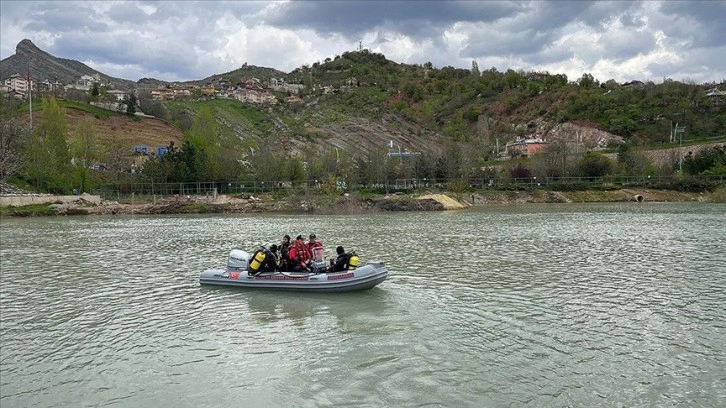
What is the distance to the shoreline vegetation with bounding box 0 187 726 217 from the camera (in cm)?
6881

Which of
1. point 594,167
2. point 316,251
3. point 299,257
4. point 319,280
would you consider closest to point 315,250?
point 316,251

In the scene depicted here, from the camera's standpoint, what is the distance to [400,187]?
92062mm

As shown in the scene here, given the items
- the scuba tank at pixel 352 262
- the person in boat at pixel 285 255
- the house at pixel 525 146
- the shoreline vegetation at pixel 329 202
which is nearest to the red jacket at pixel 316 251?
the person in boat at pixel 285 255

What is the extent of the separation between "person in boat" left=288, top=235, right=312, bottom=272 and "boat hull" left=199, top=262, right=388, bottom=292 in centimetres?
43

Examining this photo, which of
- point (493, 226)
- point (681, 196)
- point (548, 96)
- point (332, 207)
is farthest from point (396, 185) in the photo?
point (548, 96)

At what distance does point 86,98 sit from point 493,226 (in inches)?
5744

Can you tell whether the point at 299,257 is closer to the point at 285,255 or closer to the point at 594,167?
the point at 285,255

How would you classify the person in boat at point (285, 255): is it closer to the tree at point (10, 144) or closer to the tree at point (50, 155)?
the tree at point (10, 144)

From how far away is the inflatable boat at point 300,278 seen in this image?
60.8 ft

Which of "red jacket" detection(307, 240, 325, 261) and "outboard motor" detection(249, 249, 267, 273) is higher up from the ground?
"red jacket" detection(307, 240, 325, 261)

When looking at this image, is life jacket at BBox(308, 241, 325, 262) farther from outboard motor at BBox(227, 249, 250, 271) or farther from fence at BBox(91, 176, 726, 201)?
fence at BBox(91, 176, 726, 201)

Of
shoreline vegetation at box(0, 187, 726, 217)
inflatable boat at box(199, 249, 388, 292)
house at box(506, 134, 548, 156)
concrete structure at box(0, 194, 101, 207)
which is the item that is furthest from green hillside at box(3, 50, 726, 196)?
inflatable boat at box(199, 249, 388, 292)

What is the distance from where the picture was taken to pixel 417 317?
1592 cm

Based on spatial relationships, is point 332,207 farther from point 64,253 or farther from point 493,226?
point 64,253
